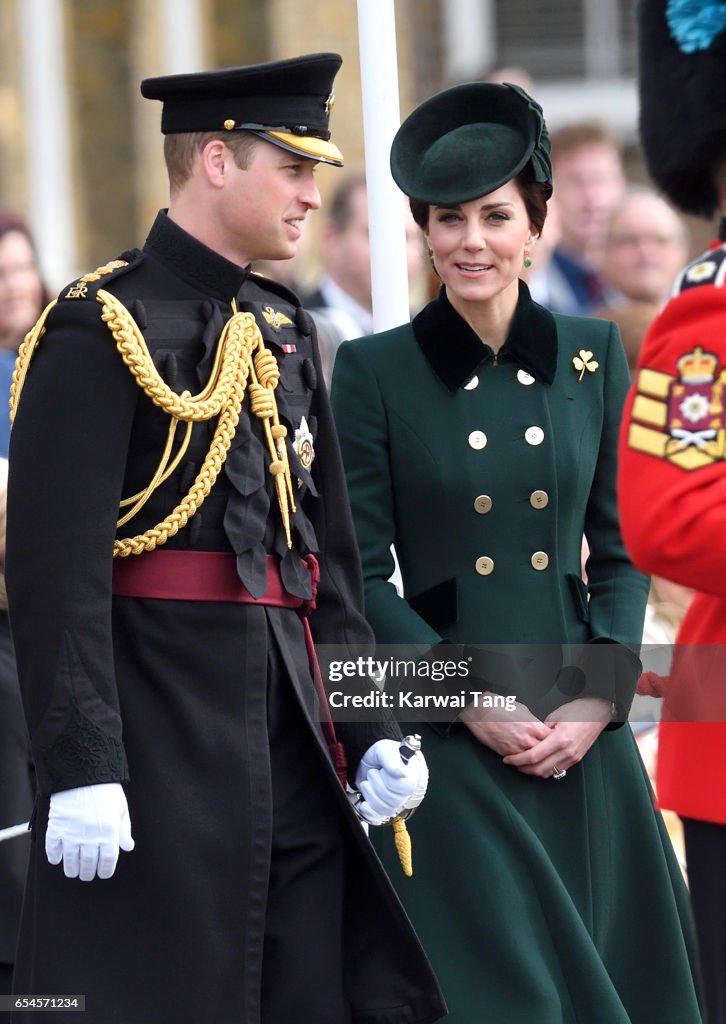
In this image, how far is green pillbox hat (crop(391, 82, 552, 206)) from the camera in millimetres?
4184

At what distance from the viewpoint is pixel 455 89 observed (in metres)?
4.31

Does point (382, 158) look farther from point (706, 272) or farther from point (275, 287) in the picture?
point (706, 272)

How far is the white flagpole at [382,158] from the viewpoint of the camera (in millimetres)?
4652

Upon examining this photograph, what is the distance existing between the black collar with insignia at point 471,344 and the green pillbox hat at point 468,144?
0.25m

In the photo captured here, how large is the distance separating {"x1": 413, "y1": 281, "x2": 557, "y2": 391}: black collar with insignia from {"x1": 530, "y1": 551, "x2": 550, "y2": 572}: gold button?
13.4 inches

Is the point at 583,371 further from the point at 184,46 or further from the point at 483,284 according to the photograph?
the point at 184,46

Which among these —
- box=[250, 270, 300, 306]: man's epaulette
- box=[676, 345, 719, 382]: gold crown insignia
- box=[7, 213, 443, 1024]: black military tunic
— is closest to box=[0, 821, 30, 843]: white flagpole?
box=[7, 213, 443, 1024]: black military tunic

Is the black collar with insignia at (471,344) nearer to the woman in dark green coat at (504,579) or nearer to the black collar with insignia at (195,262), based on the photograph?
the woman in dark green coat at (504,579)

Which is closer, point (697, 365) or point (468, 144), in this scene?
point (697, 365)

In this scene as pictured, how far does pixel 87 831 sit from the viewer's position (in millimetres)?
3447

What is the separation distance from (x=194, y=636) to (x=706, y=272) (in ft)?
3.72

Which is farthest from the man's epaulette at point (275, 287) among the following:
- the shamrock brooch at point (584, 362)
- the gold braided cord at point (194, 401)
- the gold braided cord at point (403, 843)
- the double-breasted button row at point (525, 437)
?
the gold braided cord at point (403, 843)

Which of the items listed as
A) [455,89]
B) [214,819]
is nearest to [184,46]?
[455,89]

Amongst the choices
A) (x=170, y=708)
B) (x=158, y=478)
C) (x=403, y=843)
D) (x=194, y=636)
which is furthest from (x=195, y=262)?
(x=403, y=843)
